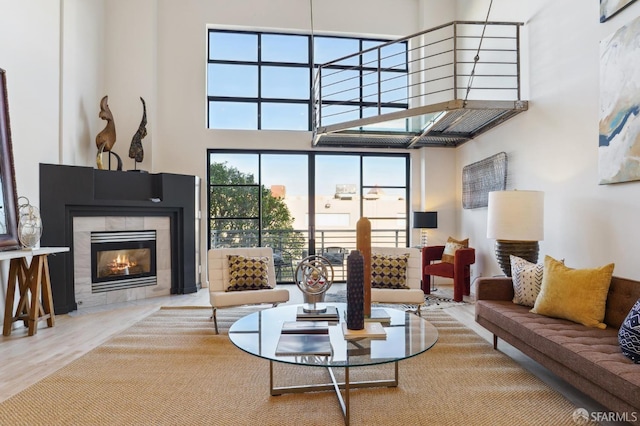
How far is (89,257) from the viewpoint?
4668mm

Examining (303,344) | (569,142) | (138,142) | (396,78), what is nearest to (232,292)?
(303,344)

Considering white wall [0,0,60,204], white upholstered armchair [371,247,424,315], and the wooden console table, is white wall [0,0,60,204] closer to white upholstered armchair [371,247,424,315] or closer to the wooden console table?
the wooden console table

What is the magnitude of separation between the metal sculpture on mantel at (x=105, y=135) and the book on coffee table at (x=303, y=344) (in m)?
4.15

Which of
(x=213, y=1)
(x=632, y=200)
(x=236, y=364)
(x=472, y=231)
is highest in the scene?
(x=213, y=1)

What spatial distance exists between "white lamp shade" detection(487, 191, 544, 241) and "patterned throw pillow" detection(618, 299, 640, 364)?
1.59 meters

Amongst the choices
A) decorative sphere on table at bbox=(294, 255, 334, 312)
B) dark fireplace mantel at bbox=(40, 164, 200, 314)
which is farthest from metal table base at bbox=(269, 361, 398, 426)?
dark fireplace mantel at bbox=(40, 164, 200, 314)

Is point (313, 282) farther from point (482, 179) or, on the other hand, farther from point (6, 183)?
point (482, 179)

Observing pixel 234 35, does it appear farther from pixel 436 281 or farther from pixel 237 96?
pixel 436 281

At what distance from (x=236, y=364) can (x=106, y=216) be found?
322 centimetres

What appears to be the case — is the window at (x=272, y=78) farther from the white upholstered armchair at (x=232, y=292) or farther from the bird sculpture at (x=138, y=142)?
the white upholstered armchair at (x=232, y=292)

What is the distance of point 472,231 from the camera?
18.1ft

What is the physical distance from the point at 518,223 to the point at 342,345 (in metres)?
2.48

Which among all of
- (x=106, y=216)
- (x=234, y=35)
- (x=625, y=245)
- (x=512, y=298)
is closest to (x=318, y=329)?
(x=512, y=298)

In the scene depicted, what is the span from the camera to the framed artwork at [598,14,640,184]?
8.83ft
